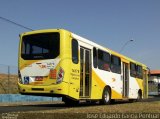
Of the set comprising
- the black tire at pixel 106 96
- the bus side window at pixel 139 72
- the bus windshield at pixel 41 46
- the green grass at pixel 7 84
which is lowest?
the black tire at pixel 106 96

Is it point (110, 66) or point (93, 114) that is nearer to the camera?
point (93, 114)

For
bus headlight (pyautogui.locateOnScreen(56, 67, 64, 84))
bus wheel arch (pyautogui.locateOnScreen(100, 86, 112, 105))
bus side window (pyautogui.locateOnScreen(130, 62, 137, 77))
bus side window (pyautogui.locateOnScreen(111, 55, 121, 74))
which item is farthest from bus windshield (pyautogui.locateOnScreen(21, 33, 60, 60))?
bus side window (pyautogui.locateOnScreen(130, 62, 137, 77))

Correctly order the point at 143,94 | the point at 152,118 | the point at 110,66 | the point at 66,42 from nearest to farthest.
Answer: the point at 152,118 → the point at 66,42 → the point at 110,66 → the point at 143,94

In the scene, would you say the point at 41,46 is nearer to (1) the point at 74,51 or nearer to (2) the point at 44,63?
(2) the point at 44,63

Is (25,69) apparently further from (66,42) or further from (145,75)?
(145,75)

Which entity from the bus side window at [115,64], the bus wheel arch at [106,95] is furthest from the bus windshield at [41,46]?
the bus side window at [115,64]

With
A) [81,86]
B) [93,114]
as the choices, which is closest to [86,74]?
[81,86]

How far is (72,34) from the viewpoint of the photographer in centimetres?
1808

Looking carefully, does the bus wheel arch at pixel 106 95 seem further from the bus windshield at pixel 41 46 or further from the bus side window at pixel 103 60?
the bus windshield at pixel 41 46

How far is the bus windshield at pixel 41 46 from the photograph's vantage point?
17.6m

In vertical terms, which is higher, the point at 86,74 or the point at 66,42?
the point at 66,42

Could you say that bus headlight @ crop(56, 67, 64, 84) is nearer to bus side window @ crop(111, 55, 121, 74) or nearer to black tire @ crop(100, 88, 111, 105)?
black tire @ crop(100, 88, 111, 105)

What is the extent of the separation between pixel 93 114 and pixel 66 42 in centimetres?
730

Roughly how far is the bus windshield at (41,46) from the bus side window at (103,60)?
13.3 ft
